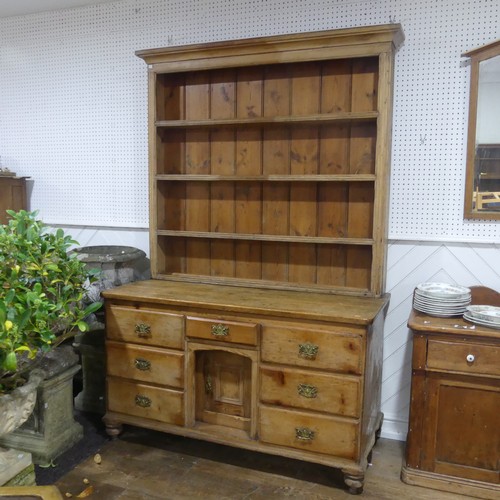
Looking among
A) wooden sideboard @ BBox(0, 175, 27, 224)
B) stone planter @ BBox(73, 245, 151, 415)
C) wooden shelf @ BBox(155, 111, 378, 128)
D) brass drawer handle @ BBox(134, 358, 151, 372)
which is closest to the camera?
wooden shelf @ BBox(155, 111, 378, 128)

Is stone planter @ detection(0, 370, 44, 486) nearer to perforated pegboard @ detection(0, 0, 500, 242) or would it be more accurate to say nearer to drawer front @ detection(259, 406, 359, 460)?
drawer front @ detection(259, 406, 359, 460)

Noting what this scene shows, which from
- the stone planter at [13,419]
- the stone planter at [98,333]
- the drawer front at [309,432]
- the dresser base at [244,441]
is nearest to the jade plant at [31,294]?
the stone planter at [13,419]

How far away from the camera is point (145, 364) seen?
2.66 metres

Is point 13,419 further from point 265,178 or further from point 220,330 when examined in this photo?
point 265,178

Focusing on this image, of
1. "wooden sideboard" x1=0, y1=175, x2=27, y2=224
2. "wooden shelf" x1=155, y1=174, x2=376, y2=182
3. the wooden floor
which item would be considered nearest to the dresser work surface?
the wooden floor

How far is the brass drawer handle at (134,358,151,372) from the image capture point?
266 cm

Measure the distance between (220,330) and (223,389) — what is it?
0.35 meters

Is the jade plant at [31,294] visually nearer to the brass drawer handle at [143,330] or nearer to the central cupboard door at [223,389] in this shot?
the brass drawer handle at [143,330]

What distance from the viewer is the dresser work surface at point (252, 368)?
2293 millimetres

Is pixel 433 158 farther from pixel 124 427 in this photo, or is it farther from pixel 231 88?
pixel 124 427

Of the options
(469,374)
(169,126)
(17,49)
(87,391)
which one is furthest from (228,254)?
(17,49)

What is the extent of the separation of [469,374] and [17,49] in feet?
11.7

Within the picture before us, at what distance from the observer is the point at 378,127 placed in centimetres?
251

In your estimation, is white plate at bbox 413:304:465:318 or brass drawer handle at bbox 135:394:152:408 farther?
brass drawer handle at bbox 135:394:152:408
